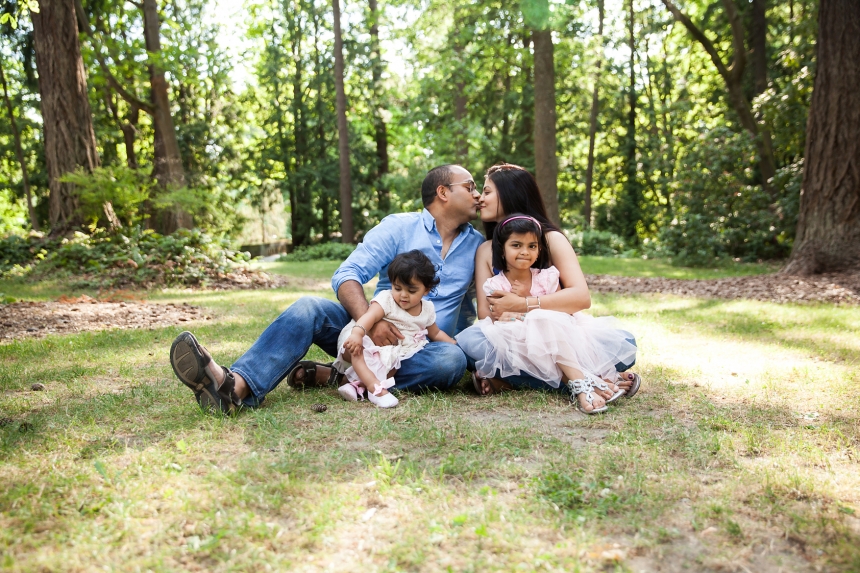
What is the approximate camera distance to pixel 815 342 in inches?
204

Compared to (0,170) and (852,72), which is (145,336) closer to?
(852,72)

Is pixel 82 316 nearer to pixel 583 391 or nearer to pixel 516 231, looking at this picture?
pixel 516 231

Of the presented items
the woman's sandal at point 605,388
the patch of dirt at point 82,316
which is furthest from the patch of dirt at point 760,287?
the patch of dirt at point 82,316

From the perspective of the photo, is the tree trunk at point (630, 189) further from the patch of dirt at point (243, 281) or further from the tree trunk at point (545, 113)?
the patch of dirt at point (243, 281)

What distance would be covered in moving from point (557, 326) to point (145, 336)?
381 centimetres

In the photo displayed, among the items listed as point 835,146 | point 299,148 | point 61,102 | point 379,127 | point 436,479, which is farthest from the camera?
point 299,148

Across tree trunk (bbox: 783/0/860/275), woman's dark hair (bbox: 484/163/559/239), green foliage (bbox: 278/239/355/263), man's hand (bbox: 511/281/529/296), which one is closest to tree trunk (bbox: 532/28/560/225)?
tree trunk (bbox: 783/0/860/275)

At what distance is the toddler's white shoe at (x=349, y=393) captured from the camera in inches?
140

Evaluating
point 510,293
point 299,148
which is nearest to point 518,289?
point 510,293

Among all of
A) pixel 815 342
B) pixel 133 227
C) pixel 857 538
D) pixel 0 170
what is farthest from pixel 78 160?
pixel 0 170

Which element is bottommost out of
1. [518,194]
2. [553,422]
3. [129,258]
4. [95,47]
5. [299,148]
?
[553,422]

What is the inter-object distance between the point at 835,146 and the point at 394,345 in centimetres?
819

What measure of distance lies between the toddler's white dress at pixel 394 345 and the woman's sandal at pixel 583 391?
0.87 m

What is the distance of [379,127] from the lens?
87.1ft
